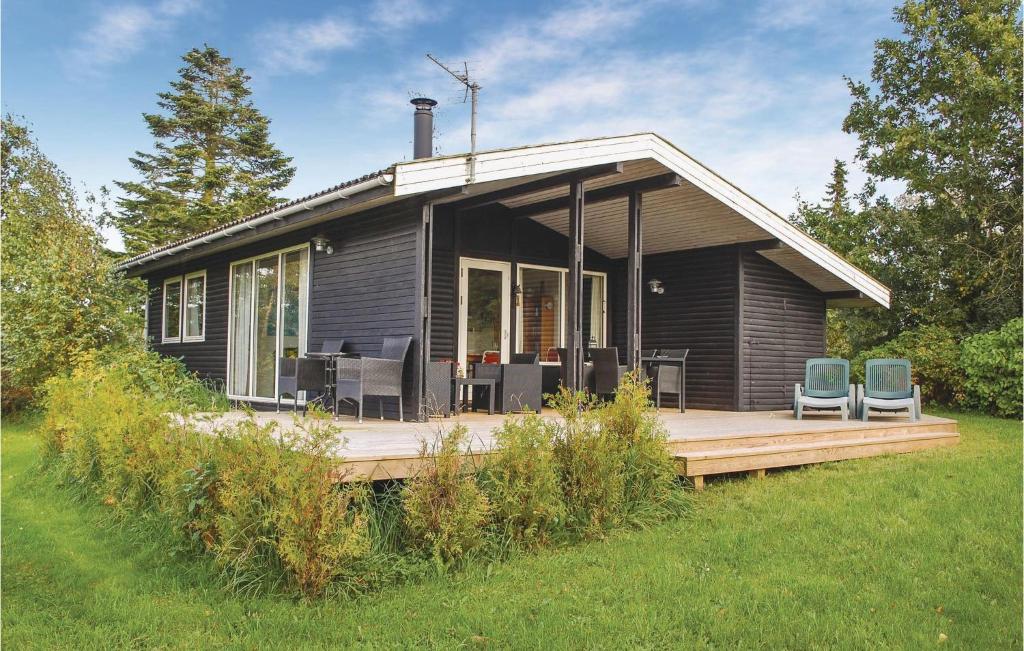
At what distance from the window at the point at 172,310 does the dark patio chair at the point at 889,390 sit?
10383 millimetres

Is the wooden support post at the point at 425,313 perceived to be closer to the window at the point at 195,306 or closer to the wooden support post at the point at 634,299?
the wooden support post at the point at 634,299

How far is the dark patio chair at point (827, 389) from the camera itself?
8211mm

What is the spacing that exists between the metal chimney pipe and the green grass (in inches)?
230

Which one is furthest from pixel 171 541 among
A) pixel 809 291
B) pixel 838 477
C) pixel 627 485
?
pixel 809 291

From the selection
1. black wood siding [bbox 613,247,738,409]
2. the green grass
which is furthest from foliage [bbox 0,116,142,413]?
black wood siding [bbox 613,247,738,409]

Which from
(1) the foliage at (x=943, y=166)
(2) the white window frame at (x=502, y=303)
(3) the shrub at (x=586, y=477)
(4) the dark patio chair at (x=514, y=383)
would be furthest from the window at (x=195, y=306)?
(1) the foliage at (x=943, y=166)

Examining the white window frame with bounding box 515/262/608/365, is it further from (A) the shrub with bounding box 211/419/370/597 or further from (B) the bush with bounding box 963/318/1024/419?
(A) the shrub with bounding box 211/419/370/597

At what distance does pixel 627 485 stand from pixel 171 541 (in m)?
2.70

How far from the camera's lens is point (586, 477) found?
4535mm

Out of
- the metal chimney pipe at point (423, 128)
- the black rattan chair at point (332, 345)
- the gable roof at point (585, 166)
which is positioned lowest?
the black rattan chair at point (332, 345)

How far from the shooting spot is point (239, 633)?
3299 mm

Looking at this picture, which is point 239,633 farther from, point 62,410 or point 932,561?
point 62,410

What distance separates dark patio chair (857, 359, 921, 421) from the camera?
7957mm

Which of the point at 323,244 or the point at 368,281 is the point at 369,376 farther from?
the point at 323,244
